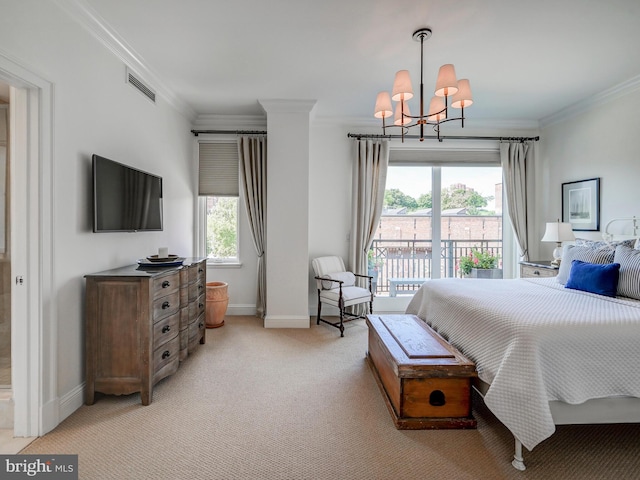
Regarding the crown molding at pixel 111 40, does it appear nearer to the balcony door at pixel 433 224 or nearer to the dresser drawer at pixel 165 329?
the dresser drawer at pixel 165 329

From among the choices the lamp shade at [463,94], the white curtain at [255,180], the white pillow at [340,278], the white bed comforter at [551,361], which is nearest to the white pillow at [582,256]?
the white bed comforter at [551,361]

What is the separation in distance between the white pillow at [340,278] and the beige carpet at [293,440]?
5.05 ft

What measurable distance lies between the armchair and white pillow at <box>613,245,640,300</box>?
2.43 m

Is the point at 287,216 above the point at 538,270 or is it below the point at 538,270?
above

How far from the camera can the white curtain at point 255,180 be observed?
4.41 meters

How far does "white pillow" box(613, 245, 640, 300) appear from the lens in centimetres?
236

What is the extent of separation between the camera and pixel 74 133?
88.4 inches

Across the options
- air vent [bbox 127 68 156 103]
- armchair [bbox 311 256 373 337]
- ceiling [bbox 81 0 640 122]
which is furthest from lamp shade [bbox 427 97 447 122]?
air vent [bbox 127 68 156 103]

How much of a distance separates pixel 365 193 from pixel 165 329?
3083mm

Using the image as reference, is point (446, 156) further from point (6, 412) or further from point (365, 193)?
point (6, 412)

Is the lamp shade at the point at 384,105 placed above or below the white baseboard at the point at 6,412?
above

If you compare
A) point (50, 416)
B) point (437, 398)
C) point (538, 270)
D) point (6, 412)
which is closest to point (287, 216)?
point (437, 398)

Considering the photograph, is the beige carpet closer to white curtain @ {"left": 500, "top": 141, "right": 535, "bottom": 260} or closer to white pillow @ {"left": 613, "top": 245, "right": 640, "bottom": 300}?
white pillow @ {"left": 613, "top": 245, "right": 640, "bottom": 300}

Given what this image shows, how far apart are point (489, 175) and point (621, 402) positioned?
3.81m
